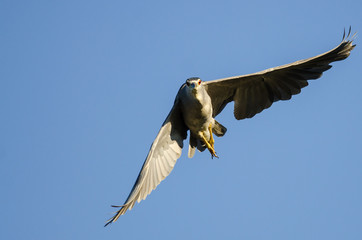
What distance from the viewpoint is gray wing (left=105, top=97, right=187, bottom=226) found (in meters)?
9.69

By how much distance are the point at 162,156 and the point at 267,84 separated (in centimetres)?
214

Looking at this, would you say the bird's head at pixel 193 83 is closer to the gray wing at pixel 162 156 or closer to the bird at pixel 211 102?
the bird at pixel 211 102

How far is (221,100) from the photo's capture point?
10727 millimetres

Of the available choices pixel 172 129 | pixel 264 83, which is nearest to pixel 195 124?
pixel 172 129

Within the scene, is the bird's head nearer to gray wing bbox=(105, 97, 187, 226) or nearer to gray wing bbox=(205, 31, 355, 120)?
gray wing bbox=(205, 31, 355, 120)

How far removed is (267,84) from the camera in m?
10.5

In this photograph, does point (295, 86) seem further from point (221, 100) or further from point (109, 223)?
point (109, 223)

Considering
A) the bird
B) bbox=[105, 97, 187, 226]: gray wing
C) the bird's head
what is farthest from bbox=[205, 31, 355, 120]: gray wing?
bbox=[105, 97, 187, 226]: gray wing

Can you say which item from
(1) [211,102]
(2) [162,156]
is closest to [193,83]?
(1) [211,102]

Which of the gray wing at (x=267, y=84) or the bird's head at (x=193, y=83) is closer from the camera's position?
the bird's head at (x=193, y=83)

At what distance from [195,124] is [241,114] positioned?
3.39ft

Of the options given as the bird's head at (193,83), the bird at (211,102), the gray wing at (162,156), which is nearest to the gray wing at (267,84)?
the bird at (211,102)

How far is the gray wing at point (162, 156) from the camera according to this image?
9.69 meters

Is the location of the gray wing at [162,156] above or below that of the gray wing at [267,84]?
below
